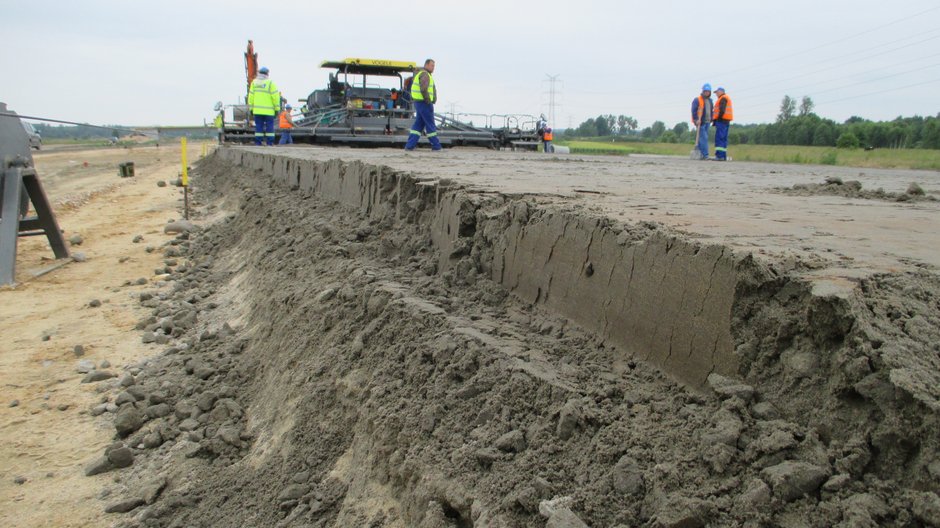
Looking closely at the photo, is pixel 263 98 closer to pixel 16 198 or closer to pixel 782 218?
pixel 16 198

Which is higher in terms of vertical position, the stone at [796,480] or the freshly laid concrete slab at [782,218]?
the freshly laid concrete slab at [782,218]

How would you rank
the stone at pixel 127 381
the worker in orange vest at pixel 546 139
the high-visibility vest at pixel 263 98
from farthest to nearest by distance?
the worker in orange vest at pixel 546 139 < the high-visibility vest at pixel 263 98 < the stone at pixel 127 381

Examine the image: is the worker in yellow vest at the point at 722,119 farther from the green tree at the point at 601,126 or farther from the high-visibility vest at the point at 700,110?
the green tree at the point at 601,126

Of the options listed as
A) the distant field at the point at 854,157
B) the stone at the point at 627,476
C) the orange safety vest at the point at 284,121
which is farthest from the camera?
the orange safety vest at the point at 284,121

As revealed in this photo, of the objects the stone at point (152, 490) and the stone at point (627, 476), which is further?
the stone at point (152, 490)

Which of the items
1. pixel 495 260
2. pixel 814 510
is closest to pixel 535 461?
pixel 814 510

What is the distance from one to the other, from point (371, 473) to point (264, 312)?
2.45 m

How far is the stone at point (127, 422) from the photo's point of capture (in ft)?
11.7

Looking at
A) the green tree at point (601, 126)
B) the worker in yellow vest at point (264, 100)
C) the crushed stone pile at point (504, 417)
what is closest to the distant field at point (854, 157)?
the worker in yellow vest at point (264, 100)

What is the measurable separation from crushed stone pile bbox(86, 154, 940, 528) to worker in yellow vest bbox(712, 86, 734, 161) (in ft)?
36.6

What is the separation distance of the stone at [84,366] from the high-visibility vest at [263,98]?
11572 millimetres

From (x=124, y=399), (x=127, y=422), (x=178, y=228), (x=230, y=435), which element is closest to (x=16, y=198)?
(x=178, y=228)

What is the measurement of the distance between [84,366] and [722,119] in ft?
41.1

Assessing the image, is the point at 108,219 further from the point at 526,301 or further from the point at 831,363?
the point at 831,363
